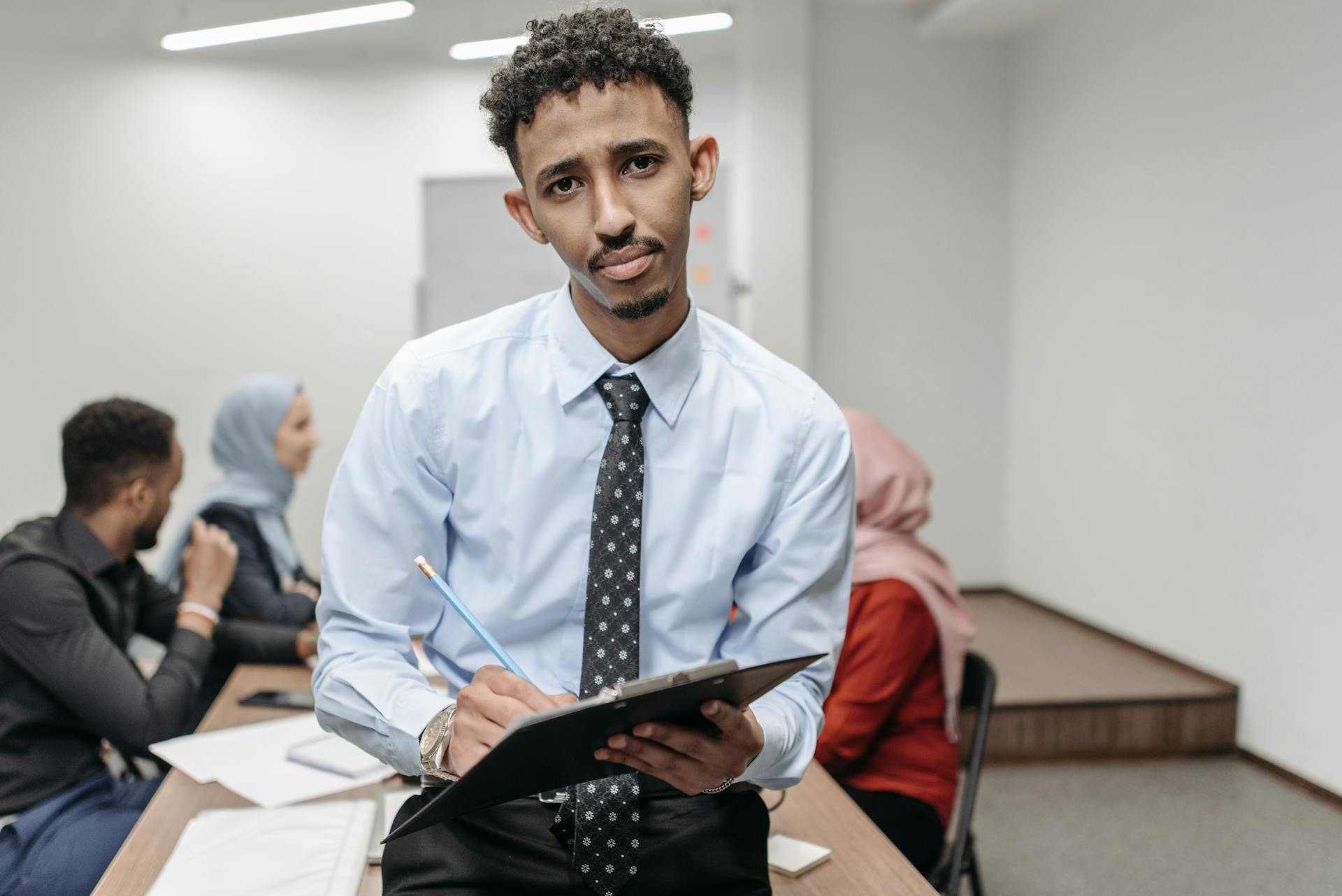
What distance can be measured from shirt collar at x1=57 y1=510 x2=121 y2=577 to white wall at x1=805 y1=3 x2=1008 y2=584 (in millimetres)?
3958

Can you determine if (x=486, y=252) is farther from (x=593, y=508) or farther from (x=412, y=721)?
(x=412, y=721)

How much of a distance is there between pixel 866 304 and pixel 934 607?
366 cm

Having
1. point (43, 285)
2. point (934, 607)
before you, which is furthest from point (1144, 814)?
point (43, 285)

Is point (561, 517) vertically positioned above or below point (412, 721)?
above

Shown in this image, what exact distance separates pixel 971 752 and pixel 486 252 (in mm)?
3646

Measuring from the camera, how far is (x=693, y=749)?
3.20ft

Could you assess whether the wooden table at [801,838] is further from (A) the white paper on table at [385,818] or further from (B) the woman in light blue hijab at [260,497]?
(B) the woman in light blue hijab at [260,497]

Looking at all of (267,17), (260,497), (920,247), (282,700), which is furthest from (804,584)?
(267,17)

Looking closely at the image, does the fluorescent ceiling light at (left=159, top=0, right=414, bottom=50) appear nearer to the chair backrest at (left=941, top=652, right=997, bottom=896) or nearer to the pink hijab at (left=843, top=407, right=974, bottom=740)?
the pink hijab at (left=843, top=407, right=974, bottom=740)

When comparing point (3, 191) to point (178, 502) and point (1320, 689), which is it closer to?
point (178, 502)

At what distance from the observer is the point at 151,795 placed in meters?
1.96

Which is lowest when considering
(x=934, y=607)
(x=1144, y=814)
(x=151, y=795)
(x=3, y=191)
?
(x=1144, y=814)

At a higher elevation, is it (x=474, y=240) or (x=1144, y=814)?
(x=474, y=240)

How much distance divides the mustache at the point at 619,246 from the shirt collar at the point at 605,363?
5.0 inches
